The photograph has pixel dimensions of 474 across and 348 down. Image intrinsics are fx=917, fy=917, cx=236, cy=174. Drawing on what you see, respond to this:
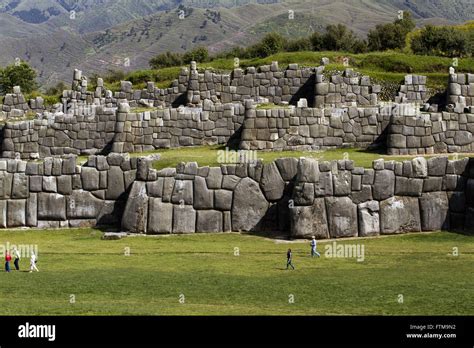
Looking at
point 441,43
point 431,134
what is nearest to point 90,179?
point 431,134

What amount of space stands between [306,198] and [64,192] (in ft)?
27.2

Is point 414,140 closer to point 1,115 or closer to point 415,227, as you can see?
point 415,227

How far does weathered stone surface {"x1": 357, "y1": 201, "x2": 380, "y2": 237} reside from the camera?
87.4 ft

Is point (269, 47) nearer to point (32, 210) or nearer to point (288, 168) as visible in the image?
point (32, 210)

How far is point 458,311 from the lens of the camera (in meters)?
16.5

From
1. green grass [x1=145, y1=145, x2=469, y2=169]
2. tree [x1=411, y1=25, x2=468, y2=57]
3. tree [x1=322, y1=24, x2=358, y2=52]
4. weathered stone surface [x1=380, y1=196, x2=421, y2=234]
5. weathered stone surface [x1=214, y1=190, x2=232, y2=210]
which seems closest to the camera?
weathered stone surface [x1=380, y1=196, x2=421, y2=234]

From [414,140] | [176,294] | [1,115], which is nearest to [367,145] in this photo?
[414,140]

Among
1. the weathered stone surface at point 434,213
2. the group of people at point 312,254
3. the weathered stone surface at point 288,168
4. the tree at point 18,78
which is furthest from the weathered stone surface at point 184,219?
the tree at point 18,78

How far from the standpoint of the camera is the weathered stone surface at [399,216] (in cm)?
2673

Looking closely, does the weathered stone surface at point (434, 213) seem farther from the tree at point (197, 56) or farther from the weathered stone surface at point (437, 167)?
the tree at point (197, 56)

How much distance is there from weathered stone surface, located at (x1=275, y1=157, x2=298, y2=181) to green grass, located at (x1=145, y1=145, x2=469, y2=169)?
1.91 metres

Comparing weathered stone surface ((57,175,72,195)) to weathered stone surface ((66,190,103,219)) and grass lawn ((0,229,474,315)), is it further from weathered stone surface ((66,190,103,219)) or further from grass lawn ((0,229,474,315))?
grass lawn ((0,229,474,315))

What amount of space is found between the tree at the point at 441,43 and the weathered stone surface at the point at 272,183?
3097 cm

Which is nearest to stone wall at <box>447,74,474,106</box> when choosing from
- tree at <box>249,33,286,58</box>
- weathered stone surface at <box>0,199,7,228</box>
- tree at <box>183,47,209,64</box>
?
weathered stone surface at <box>0,199,7,228</box>
